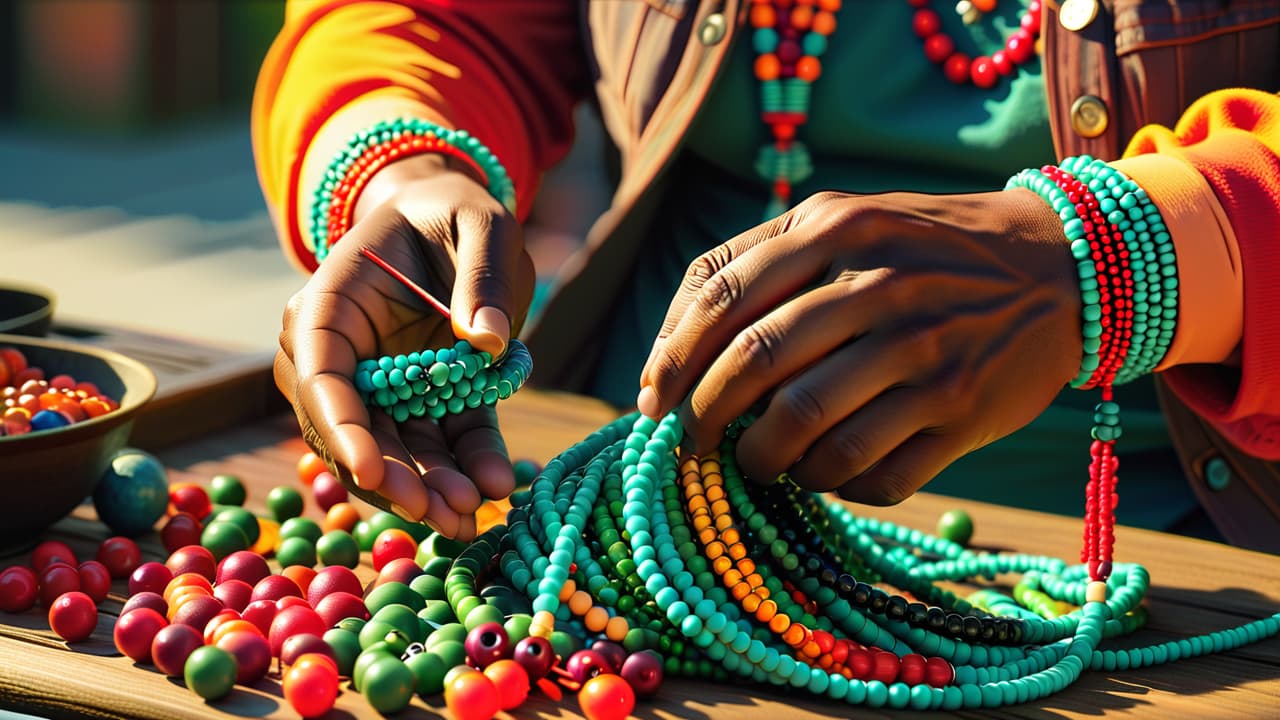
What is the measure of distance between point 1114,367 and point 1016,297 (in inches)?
4.9

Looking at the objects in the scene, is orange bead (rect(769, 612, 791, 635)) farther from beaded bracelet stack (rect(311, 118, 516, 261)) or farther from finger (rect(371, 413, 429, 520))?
beaded bracelet stack (rect(311, 118, 516, 261))

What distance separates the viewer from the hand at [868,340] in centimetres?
92

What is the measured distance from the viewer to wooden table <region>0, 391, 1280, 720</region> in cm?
87

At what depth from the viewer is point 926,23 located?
4.99ft

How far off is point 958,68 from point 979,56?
32 mm

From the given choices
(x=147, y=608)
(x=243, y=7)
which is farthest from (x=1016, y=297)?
(x=243, y=7)

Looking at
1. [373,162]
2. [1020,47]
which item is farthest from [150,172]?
[1020,47]

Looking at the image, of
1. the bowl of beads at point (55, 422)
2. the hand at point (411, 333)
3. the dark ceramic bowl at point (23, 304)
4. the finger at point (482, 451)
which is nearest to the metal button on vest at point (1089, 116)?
the hand at point (411, 333)

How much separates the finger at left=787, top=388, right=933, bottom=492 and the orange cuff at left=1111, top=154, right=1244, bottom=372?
0.27 meters

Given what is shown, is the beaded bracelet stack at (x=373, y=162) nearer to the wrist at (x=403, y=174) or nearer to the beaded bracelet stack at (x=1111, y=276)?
the wrist at (x=403, y=174)

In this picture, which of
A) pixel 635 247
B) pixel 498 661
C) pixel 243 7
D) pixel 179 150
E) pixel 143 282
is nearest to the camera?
pixel 498 661

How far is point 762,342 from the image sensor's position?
0.91 metres

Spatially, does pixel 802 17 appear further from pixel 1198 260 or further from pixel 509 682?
pixel 509 682

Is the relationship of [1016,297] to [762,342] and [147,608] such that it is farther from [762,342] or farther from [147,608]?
[147,608]
